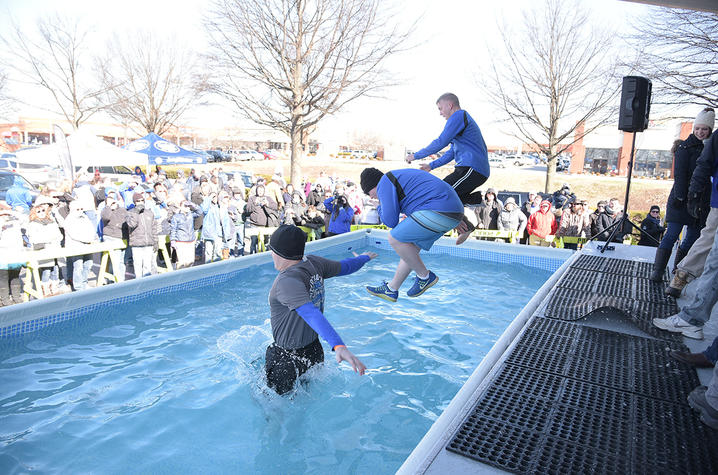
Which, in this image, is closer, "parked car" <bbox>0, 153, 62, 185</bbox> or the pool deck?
the pool deck

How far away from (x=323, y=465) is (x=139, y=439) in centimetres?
166

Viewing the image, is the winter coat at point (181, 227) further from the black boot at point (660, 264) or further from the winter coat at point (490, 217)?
the black boot at point (660, 264)

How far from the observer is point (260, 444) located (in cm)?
398

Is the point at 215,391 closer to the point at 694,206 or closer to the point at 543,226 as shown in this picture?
the point at 694,206

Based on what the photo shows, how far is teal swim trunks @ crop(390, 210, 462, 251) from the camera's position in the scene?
13.6ft

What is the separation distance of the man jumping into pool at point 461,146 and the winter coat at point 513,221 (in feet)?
25.1

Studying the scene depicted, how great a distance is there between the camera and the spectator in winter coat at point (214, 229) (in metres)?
9.62

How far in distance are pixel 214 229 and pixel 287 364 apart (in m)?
6.33

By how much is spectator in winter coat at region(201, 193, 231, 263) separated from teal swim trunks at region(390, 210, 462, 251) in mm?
6316

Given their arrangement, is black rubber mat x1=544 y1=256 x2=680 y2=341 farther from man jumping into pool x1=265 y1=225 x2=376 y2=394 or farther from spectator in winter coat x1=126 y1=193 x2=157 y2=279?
spectator in winter coat x1=126 y1=193 x2=157 y2=279

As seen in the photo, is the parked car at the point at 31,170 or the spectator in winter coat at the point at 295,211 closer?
the spectator in winter coat at the point at 295,211

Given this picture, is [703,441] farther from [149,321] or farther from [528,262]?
[528,262]

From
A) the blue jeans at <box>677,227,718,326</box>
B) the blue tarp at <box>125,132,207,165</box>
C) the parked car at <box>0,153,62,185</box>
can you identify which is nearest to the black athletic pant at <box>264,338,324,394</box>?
the blue jeans at <box>677,227,718,326</box>

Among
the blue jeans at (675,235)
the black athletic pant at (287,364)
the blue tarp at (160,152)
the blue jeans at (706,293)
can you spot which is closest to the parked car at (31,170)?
the blue tarp at (160,152)
